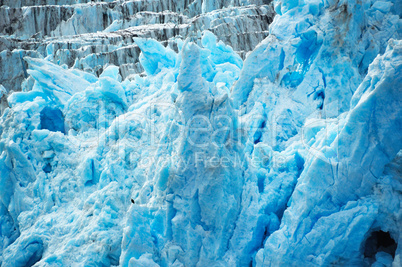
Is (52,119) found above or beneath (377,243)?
above

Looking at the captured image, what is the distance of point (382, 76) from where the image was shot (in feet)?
13.7

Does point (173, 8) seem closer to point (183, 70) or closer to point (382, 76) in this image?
point (183, 70)

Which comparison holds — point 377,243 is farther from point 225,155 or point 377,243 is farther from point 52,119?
point 52,119

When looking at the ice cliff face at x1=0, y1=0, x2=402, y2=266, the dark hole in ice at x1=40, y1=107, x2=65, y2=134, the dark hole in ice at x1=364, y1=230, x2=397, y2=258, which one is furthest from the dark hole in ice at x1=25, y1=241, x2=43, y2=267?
the dark hole in ice at x1=364, y1=230, x2=397, y2=258

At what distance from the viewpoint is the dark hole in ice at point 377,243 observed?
4.34m

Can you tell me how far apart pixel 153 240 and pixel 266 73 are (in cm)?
338

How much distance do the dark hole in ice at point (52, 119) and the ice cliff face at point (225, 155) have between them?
1.1 inches

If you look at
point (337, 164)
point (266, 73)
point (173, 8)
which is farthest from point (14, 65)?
point (337, 164)

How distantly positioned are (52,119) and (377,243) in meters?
6.24

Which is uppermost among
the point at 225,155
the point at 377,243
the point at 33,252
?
the point at 225,155

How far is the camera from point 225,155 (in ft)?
15.9

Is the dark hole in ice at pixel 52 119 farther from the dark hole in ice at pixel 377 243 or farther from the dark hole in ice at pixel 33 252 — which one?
the dark hole in ice at pixel 377 243

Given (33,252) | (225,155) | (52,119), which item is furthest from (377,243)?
(52,119)

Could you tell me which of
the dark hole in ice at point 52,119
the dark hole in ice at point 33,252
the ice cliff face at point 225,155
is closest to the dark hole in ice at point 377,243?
the ice cliff face at point 225,155
